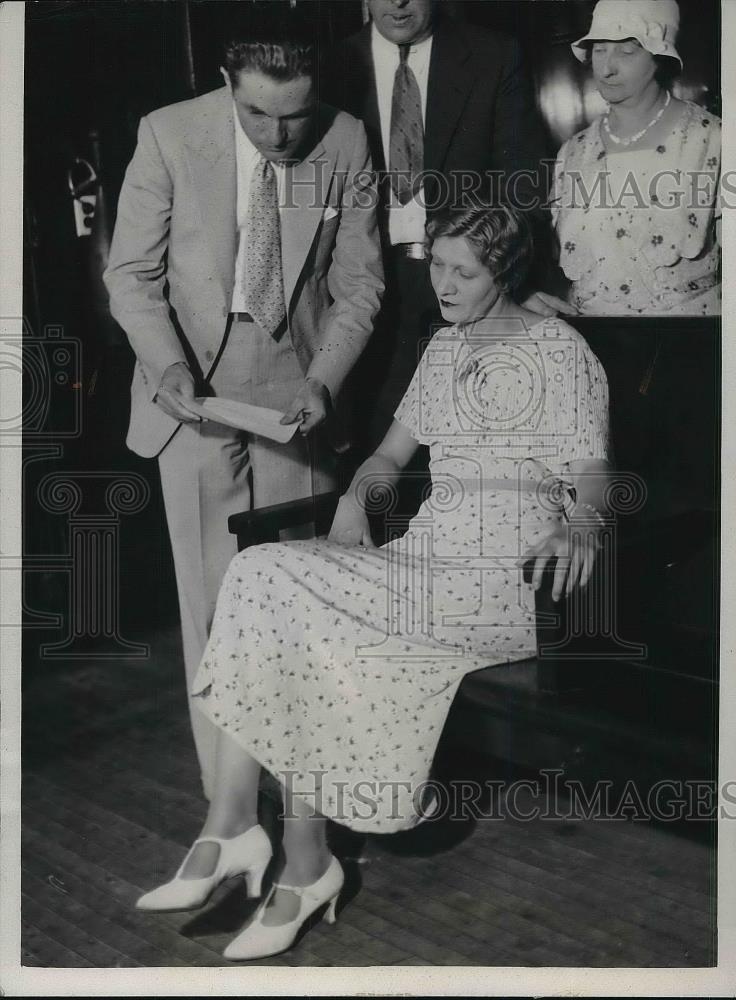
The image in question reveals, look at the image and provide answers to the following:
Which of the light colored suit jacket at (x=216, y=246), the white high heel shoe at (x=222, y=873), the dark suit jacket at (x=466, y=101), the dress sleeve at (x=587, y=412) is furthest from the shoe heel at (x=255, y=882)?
the dark suit jacket at (x=466, y=101)

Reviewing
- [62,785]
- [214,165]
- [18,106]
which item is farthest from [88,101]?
[62,785]

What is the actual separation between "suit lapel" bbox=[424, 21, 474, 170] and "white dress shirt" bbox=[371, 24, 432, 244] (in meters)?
0.02

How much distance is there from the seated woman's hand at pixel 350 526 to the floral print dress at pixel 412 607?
0.04 meters

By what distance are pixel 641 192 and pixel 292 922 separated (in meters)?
2.12

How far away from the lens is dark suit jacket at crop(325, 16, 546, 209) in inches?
112

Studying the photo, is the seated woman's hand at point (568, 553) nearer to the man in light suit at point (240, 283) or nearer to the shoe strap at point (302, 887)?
the man in light suit at point (240, 283)

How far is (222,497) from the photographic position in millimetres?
2977

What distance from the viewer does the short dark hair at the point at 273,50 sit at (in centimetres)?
285

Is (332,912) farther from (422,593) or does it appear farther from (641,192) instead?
(641,192)

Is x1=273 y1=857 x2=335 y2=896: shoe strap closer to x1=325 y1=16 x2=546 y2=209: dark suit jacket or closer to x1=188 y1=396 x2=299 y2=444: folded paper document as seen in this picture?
x1=188 y1=396 x2=299 y2=444: folded paper document

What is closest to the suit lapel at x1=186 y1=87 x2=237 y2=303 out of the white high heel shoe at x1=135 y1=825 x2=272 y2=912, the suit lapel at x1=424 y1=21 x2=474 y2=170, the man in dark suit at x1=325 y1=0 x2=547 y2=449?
the man in dark suit at x1=325 y1=0 x2=547 y2=449

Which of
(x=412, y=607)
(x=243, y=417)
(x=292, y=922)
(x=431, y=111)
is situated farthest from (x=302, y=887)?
(x=431, y=111)

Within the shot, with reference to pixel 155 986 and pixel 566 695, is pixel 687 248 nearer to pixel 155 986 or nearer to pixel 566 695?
pixel 566 695

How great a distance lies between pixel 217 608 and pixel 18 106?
1487 millimetres
